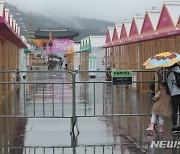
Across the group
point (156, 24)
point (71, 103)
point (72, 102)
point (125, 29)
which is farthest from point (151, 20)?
point (72, 102)

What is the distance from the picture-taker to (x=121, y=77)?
10961 mm

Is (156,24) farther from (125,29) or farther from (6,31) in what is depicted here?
(125,29)

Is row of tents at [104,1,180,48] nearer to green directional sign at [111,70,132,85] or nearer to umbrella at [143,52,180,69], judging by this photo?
green directional sign at [111,70,132,85]

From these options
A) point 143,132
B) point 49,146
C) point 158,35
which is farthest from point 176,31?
point 49,146

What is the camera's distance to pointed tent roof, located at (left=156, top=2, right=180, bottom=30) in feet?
57.5

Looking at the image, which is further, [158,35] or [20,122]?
[158,35]

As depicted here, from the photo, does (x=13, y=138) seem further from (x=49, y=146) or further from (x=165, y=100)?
(x=165, y=100)

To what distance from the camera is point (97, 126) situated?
1133cm

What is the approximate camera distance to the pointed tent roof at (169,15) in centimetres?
1751

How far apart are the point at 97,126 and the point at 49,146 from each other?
271 centimetres

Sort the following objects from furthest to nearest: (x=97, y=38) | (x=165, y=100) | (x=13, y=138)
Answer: (x=97, y=38) < (x=165, y=100) < (x=13, y=138)

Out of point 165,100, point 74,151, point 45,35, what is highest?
point 45,35

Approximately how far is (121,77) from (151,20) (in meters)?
11.2

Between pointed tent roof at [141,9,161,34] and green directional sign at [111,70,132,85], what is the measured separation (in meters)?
10.1
